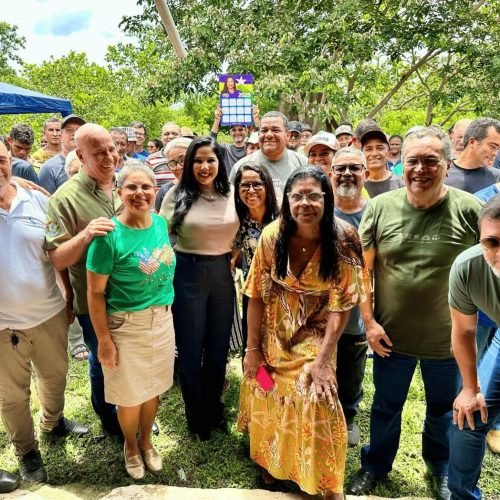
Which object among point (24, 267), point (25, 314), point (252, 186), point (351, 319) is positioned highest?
point (252, 186)

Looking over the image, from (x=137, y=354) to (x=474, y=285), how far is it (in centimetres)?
186

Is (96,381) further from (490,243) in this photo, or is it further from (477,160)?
(477,160)

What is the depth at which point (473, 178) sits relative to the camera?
3.81 metres

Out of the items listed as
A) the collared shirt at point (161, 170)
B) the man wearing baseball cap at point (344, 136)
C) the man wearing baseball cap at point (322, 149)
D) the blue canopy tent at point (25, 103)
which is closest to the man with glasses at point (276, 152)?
the man wearing baseball cap at point (322, 149)

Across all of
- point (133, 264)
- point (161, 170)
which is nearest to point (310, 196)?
point (133, 264)

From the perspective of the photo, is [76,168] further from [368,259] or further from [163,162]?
[368,259]

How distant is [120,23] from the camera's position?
10.9 m

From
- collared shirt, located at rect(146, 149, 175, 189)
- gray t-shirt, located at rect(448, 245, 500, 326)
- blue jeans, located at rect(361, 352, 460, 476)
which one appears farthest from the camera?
collared shirt, located at rect(146, 149, 175, 189)

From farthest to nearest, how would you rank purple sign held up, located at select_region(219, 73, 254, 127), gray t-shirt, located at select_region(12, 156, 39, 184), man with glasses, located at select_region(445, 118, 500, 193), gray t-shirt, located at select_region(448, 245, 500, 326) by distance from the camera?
purple sign held up, located at select_region(219, 73, 254, 127), gray t-shirt, located at select_region(12, 156, 39, 184), man with glasses, located at select_region(445, 118, 500, 193), gray t-shirt, located at select_region(448, 245, 500, 326)

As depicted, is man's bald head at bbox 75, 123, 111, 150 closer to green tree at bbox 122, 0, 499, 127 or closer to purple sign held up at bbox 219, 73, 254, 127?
purple sign held up at bbox 219, 73, 254, 127

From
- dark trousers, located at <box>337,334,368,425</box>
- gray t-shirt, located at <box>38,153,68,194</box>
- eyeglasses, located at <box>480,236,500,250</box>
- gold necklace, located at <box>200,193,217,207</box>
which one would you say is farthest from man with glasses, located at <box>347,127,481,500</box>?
gray t-shirt, located at <box>38,153,68,194</box>

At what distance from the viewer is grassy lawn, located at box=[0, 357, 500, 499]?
8.86 feet

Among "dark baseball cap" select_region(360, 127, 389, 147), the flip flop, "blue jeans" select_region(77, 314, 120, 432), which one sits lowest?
the flip flop

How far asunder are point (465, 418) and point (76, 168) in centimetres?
315
